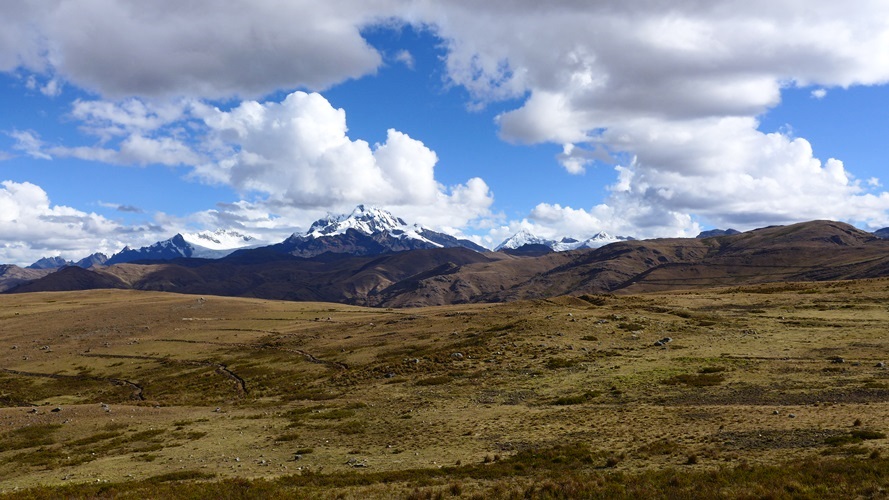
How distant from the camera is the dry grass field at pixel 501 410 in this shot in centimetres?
2872

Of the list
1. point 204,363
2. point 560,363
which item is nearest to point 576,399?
point 560,363

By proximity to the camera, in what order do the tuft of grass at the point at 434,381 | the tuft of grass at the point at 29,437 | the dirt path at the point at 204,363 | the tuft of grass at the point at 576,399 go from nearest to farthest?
the tuft of grass at the point at 576,399
the tuft of grass at the point at 29,437
the tuft of grass at the point at 434,381
the dirt path at the point at 204,363

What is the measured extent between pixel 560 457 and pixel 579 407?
42.5 ft

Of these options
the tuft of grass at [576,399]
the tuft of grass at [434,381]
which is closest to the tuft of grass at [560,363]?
the tuft of grass at [434,381]

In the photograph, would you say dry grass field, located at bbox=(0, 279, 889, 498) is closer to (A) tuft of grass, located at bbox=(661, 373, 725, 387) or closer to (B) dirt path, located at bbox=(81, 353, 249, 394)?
(A) tuft of grass, located at bbox=(661, 373, 725, 387)

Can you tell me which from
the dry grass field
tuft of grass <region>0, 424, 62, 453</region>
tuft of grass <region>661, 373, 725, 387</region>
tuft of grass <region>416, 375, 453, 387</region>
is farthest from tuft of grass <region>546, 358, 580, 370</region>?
tuft of grass <region>0, 424, 62, 453</region>

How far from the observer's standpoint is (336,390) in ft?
206

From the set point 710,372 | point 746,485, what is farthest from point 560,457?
point 710,372

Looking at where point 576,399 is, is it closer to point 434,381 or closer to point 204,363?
point 434,381

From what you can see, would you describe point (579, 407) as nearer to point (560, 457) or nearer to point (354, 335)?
point (560, 457)

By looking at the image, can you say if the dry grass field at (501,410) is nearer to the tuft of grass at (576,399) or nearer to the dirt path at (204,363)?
the tuft of grass at (576,399)

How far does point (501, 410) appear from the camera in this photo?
45719 mm

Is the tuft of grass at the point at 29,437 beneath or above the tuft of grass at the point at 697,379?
beneath

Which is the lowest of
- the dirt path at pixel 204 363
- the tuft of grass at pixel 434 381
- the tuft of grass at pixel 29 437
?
the tuft of grass at pixel 29 437
